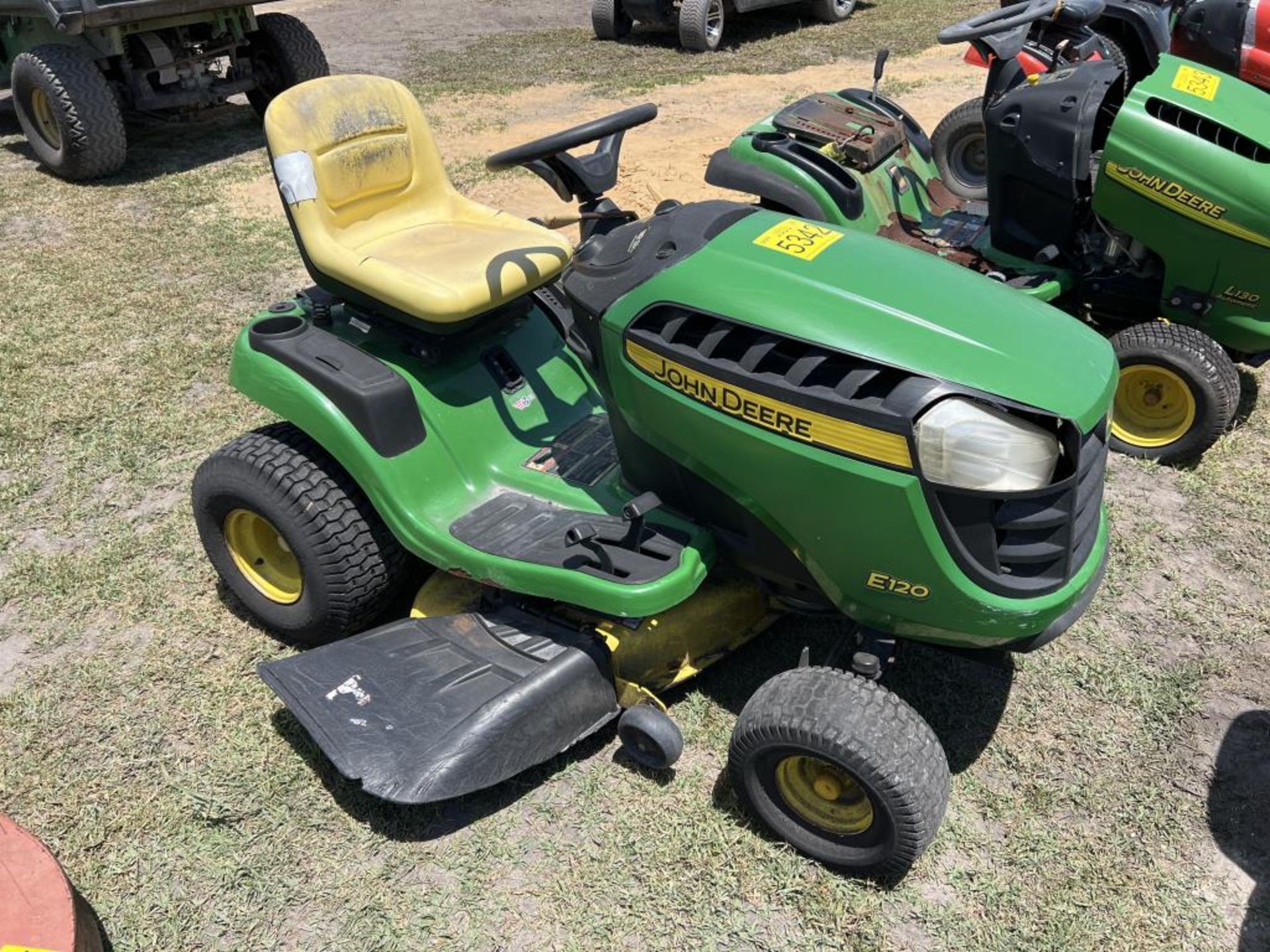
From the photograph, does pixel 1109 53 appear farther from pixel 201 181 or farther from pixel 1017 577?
pixel 201 181

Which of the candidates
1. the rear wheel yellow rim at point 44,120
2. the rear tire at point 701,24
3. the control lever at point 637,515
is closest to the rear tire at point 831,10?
the rear tire at point 701,24

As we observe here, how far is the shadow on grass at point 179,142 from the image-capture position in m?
6.88

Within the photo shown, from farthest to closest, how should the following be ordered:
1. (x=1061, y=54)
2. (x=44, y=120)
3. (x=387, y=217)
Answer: (x=44, y=120) < (x=1061, y=54) < (x=387, y=217)

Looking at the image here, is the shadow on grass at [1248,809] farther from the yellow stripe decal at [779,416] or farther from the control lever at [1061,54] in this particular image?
the control lever at [1061,54]

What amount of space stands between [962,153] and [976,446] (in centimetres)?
413

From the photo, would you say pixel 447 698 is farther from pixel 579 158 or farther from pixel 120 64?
pixel 120 64

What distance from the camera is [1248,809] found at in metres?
2.39

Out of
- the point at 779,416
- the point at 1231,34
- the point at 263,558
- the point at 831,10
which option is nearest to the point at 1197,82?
the point at 1231,34

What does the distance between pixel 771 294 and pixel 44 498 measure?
108 inches

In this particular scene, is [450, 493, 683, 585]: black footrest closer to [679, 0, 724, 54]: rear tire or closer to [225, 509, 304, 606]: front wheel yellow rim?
[225, 509, 304, 606]: front wheel yellow rim

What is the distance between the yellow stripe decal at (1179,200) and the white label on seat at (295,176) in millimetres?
2630

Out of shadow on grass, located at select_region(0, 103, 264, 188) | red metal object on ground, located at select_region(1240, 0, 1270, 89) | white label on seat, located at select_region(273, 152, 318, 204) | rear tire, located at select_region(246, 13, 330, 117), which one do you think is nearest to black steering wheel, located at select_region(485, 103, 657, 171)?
white label on seat, located at select_region(273, 152, 318, 204)

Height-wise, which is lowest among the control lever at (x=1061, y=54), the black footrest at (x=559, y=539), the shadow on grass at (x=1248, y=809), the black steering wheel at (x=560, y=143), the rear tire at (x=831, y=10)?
the rear tire at (x=831, y=10)

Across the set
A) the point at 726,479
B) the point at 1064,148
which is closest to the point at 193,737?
the point at 726,479
